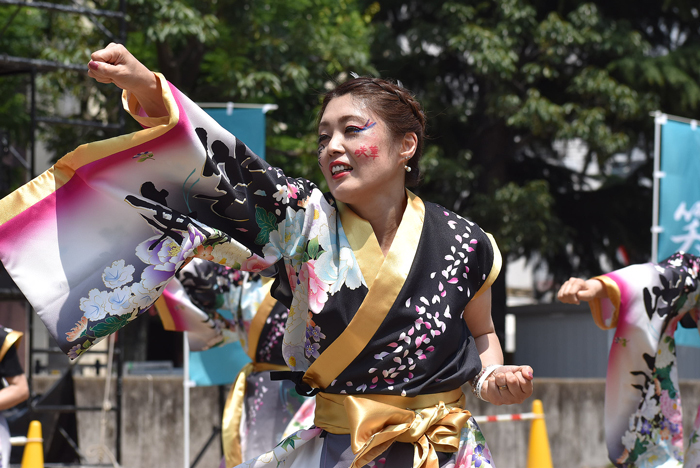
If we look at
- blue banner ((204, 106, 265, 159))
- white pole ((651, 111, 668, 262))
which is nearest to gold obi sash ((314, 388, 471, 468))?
blue banner ((204, 106, 265, 159))

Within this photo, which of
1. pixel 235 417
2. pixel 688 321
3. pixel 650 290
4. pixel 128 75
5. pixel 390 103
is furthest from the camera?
pixel 235 417

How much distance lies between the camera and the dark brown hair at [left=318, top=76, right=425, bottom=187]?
88.9 inches

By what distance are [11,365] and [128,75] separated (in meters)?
2.46

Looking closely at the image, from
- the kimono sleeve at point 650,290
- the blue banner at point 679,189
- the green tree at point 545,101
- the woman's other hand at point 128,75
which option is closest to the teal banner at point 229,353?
the kimono sleeve at point 650,290

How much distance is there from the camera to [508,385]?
6.84 ft

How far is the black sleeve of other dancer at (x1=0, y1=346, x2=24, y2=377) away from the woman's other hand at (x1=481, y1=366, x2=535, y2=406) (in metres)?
2.50

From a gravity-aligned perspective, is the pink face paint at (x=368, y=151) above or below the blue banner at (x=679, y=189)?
above

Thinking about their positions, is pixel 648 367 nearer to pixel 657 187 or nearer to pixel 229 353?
pixel 229 353

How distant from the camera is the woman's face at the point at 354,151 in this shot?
2172 millimetres

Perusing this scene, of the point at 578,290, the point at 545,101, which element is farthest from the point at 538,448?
the point at 545,101

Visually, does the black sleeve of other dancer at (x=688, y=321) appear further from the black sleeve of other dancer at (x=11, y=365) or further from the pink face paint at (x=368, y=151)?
the black sleeve of other dancer at (x=11, y=365)

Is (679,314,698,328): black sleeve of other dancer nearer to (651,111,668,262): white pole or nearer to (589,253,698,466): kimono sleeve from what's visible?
(589,253,698,466): kimono sleeve

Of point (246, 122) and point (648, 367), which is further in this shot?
point (246, 122)

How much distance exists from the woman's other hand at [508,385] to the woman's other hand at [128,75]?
103 centimetres
